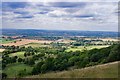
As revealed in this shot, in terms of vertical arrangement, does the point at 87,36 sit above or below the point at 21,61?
above

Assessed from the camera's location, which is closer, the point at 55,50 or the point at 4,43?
the point at 4,43

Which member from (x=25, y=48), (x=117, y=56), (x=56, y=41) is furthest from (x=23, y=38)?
(x=117, y=56)

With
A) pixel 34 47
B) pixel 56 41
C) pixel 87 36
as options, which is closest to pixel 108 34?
pixel 87 36

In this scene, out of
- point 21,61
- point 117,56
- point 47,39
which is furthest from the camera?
point 47,39

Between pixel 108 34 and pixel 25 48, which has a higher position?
pixel 108 34

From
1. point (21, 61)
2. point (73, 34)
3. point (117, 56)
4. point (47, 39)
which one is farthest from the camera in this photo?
point (73, 34)

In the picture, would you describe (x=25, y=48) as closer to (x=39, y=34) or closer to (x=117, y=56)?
(x=39, y=34)

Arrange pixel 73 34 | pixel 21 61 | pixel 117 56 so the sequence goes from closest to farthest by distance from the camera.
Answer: pixel 117 56 < pixel 21 61 < pixel 73 34

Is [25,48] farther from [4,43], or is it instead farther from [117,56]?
[117,56]

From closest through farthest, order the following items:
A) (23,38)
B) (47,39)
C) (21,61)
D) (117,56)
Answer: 1. (117,56)
2. (21,61)
3. (23,38)
4. (47,39)
